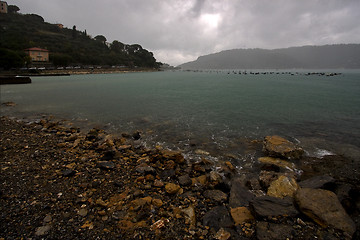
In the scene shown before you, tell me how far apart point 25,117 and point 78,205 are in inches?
772

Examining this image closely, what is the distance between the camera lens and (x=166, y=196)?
7012 millimetres

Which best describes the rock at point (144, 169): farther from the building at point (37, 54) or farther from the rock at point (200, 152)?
the building at point (37, 54)

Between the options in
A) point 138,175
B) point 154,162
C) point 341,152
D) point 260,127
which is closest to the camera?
point 138,175

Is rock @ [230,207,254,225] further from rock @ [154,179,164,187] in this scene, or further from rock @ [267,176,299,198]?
rock @ [154,179,164,187]

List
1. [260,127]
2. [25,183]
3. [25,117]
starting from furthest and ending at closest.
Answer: [25,117] → [260,127] → [25,183]

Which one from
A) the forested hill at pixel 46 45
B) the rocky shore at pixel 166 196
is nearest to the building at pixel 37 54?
the forested hill at pixel 46 45

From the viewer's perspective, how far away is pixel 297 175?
9.40 m

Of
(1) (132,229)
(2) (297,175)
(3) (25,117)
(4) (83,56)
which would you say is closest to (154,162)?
(1) (132,229)

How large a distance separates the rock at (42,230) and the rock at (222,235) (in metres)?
4.93

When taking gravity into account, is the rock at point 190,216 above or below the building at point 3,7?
below

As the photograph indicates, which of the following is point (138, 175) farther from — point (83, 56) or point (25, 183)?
point (83, 56)

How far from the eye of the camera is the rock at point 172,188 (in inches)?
281

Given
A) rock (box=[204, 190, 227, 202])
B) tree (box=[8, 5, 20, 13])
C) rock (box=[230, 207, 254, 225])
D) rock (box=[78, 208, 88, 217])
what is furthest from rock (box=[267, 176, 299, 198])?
tree (box=[8, 5, 20, 13])

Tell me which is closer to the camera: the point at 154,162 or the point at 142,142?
the point at 154,162
